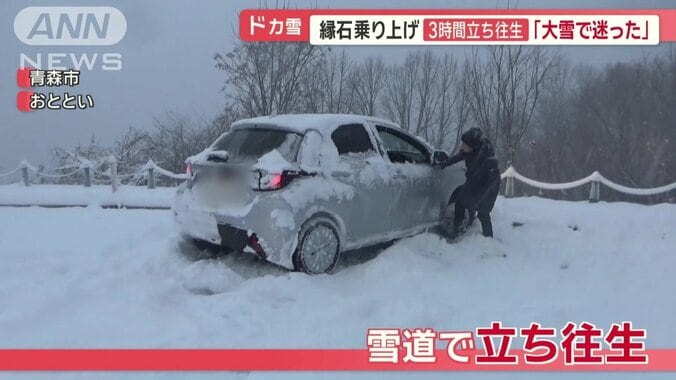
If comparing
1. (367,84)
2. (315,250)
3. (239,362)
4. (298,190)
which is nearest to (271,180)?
(298,190)

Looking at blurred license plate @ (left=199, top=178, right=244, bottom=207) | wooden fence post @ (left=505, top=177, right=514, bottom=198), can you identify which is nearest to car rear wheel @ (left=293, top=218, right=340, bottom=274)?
blurred license plate @ (left=199, top=178, right=244, bottom=207)

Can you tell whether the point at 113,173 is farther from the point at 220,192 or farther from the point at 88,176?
the point at 220,192

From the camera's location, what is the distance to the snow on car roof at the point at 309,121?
2049 millimetres

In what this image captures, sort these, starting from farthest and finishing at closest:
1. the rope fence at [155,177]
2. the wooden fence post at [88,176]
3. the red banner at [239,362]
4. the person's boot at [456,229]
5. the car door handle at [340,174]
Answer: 1. the person's boot at [456,229]
2. the car door handle at [340,174]
3. the wooden fence post at [88,176]
4. the rope fence at [155,177]
5. the red banner at [239,362]

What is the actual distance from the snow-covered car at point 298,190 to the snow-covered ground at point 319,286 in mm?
111

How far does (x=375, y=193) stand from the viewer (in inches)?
94.6

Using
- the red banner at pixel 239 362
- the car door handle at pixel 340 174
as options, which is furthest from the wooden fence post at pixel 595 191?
the car door handle at pixel 340 174

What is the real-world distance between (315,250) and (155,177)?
0.83m

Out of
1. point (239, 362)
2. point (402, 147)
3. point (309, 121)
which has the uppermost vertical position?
point (309, 121)

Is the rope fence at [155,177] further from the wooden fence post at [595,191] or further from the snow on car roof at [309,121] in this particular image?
the snow on car roof at [309,121]

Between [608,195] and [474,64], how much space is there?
0.78 meters

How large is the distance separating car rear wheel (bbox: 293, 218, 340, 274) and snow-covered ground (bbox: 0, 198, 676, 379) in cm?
6

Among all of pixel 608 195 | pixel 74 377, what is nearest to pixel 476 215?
pixel 608 195

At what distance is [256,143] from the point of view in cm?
215
